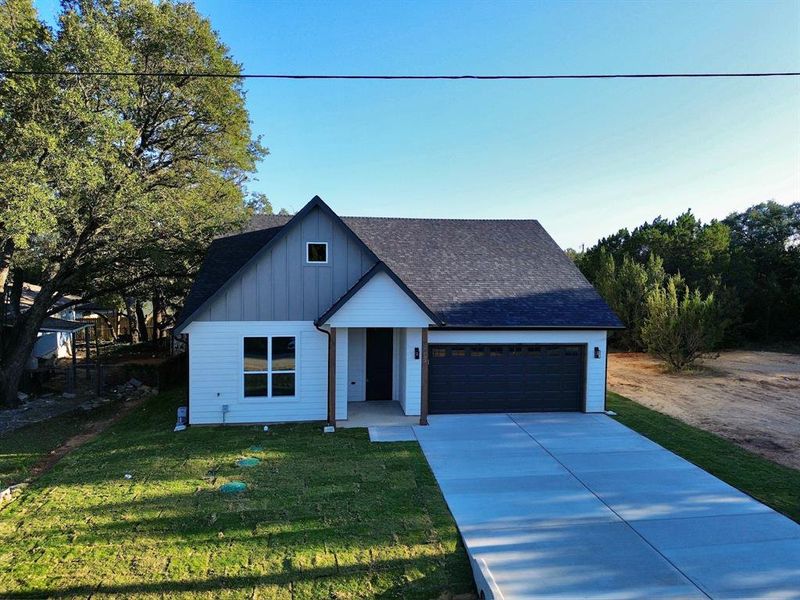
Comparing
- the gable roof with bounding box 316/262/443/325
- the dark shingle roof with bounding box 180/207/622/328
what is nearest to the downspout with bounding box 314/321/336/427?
the gable roof with bounding box 316/262/443/325

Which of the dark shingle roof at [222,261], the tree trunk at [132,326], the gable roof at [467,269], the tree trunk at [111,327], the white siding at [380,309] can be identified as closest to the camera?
the white siding at [380,309]

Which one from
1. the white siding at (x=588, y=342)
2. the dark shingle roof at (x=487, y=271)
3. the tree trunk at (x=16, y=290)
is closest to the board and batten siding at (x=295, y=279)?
the dark shingle roof at (x=487, y=271)

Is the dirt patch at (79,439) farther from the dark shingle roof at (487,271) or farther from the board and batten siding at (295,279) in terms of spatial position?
the dark shingle roof at (487,271)

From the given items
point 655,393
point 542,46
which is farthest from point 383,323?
point 655,393

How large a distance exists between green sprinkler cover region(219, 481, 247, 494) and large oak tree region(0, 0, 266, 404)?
8187 millimetres

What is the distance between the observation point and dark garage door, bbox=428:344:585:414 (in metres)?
12.8

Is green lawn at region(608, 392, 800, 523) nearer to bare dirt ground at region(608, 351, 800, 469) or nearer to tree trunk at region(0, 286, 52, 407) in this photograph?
bare dirt ground at region(608, 351, 800, 469)

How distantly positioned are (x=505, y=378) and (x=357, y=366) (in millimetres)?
4246

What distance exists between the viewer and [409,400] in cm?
1227

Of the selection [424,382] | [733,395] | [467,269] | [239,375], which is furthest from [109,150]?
[733,395]

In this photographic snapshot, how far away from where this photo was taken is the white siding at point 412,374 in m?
12.1

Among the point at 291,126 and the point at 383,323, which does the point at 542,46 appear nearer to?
the point at 383,323

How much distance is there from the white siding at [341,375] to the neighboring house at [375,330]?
26mm

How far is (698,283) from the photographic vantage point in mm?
30359
